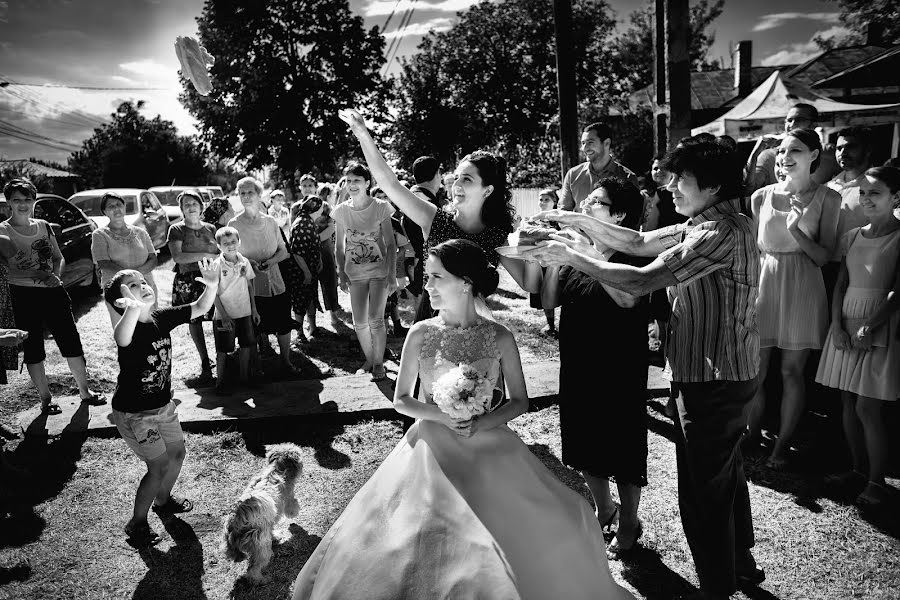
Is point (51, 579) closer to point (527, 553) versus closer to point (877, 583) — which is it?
point (527, 553)

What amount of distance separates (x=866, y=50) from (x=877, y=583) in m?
32.3

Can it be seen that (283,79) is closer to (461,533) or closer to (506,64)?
(506,64)

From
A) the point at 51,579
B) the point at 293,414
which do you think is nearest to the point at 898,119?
the point at 293,414

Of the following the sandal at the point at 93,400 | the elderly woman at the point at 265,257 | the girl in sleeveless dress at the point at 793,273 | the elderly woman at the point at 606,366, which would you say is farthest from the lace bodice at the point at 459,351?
the sandal at the point at 93,400

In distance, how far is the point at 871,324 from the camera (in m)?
3.67

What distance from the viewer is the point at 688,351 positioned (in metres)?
2.75

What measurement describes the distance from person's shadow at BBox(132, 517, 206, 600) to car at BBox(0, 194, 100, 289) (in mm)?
7912

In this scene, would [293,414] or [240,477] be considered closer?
[240,477]

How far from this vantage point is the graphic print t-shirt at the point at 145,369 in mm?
3533

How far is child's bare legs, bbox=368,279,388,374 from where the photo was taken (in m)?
5.90

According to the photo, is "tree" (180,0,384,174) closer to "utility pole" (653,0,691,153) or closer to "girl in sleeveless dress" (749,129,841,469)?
"utility pole" (653,0,691,153)

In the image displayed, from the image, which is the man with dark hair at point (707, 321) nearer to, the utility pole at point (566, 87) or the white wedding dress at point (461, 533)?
the white wedding dress at point (461, 533)

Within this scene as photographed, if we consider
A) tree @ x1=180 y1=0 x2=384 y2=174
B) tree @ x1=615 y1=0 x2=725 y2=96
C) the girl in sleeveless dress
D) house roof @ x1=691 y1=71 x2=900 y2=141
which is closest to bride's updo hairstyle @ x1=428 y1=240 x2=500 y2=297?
the girl in sleeveless dress

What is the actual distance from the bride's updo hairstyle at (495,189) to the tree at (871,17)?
110 ft
